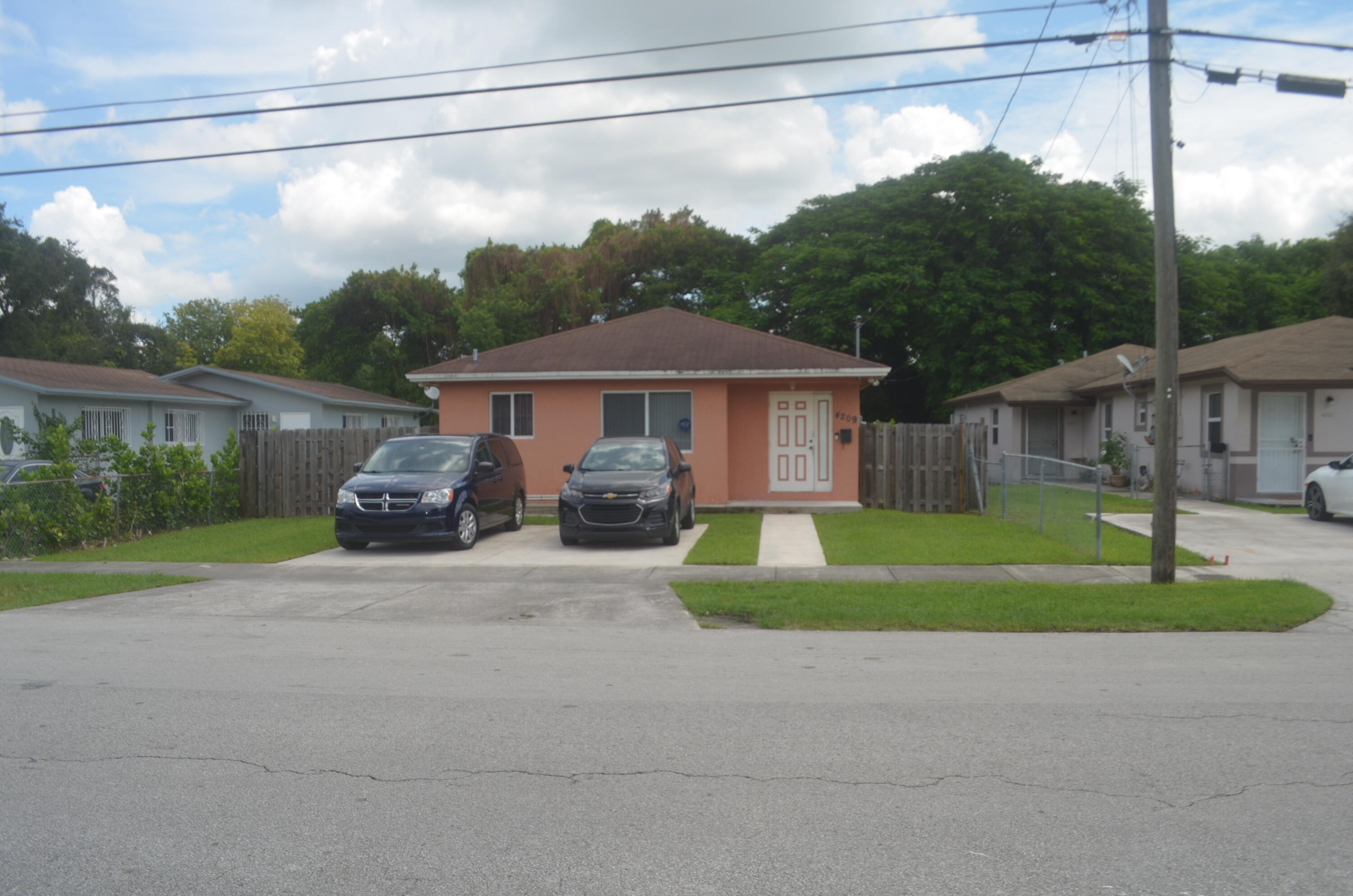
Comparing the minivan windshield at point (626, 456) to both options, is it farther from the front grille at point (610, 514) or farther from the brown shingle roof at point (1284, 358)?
the brown shingle roof at point (1284, 358)

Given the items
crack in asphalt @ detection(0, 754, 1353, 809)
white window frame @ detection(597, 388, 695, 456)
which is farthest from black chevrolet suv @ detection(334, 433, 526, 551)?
crack in asphalt @ detection(0, 754, 1353, 809)

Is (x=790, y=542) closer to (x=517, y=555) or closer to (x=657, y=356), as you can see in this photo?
(x=517, y=555)

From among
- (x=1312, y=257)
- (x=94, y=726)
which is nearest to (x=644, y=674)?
(x=94, y=726)

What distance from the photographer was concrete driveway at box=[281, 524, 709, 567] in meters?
13.1

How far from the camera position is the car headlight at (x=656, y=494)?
14.3m

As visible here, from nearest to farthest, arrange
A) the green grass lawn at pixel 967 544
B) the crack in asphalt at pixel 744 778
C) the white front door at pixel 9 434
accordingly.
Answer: the crack in asphalt at pixel 744 778
the green grass lawn at pixel 967 544
the white front door at pixel 9 434

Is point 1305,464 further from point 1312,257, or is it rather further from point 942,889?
point 1312,257

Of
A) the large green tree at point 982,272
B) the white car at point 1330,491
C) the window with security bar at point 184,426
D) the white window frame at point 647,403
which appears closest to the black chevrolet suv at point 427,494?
the white window frame at point 647,403

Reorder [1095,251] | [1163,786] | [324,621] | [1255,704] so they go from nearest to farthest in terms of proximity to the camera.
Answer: [1163,786] → [1255,704] → [324,621] → [1095,251]

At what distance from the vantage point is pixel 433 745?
5.20m

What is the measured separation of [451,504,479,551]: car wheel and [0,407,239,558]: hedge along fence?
578 centimetres

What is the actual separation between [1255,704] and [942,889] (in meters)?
3.65

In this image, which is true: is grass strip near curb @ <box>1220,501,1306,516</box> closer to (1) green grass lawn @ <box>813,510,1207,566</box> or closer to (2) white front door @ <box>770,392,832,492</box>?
(1) green grass lawn @ <box>813,510,1207,566</box>

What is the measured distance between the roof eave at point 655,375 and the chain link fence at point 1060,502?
3.32m
